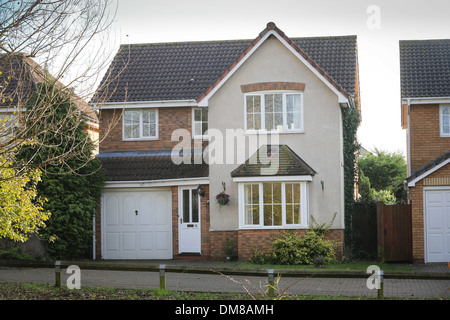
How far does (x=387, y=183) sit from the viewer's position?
42.6 meters

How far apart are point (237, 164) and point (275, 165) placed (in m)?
1.43

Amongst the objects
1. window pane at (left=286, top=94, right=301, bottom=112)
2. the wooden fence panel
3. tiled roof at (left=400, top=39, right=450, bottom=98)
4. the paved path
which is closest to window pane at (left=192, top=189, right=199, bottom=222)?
window pane at (left=286, top=94, right=301, bottom=112)

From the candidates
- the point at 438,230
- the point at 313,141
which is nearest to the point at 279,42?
the point at 313,141

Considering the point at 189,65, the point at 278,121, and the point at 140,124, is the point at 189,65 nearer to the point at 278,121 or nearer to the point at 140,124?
the point at 140,124

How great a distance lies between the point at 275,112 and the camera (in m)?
22.4

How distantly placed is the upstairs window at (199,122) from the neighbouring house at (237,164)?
0.04m

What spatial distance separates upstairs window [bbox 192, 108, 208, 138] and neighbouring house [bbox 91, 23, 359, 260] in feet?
0.13

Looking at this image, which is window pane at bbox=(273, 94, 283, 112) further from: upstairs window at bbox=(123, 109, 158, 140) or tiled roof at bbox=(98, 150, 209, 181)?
upstairs window at bbox=(123, 109, 158, 140)

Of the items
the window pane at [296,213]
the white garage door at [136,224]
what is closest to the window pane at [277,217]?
the window pane at [296,213]

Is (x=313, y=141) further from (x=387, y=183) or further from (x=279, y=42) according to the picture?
(x=387, y=183)

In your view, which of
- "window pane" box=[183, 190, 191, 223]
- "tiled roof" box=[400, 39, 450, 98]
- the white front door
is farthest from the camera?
"tiled roof" box=[400, 39, 450, 98]

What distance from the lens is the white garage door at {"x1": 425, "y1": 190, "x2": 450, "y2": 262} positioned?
21109 mm

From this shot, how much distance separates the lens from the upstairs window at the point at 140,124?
25.6 metres
